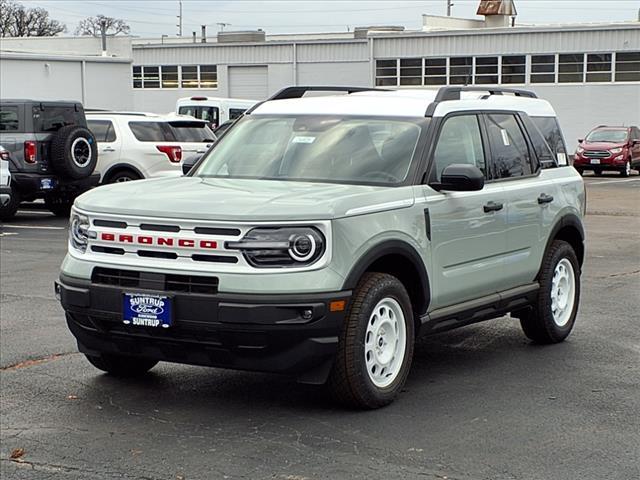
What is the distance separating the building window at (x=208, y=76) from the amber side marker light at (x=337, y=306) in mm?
52589

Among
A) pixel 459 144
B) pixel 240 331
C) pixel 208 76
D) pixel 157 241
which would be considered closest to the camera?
pixel 240 331

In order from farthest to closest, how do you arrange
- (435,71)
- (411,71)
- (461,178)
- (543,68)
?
(411,71), (435,71), (543,68), (461,178)

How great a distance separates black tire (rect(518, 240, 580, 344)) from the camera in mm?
8102

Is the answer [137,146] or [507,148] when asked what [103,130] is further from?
[507,148]

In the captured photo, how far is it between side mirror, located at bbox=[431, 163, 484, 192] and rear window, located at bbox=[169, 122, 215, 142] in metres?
14.2

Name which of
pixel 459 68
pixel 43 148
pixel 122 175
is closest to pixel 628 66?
pixel 459 68

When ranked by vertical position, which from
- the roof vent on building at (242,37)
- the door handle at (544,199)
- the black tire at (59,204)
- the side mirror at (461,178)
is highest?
the roof vent on building at (242,37)

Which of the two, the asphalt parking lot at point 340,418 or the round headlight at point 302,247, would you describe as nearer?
the asphalt parking lot at point 340,418

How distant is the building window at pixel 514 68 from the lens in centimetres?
4906

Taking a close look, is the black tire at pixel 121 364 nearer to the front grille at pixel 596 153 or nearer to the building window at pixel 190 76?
the front grille at pixel 596 153

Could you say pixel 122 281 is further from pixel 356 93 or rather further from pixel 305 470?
pixel 356 93

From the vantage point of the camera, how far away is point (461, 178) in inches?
265

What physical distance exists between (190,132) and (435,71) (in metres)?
31.9

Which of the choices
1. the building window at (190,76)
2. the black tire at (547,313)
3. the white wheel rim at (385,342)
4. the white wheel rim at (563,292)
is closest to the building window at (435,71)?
the building window at (190,76)
